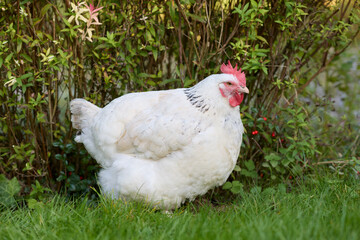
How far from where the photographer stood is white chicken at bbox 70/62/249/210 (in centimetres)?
312

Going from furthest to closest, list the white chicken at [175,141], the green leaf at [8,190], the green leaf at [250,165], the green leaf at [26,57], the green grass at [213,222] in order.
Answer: the green leaf at [250,165] < the green leaf at [8,190] < the green leaf at [26,57] < the white chicken at [175,141] < the green grass at [213,222]

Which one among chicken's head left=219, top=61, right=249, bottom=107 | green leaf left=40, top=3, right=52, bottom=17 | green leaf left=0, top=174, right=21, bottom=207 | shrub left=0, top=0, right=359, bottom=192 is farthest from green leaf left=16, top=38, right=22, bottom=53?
chicken's head left=219, top=61, right=249, bottom=107

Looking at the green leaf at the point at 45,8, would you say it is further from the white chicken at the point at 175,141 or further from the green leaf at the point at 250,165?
the green leaf at the point at 250,165

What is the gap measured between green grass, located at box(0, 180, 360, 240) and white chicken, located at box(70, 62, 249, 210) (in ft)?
0.68

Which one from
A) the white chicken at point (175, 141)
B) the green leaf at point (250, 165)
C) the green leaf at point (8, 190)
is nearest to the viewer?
the white chicken at point (175, 141)

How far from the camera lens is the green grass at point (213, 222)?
2.33 metres

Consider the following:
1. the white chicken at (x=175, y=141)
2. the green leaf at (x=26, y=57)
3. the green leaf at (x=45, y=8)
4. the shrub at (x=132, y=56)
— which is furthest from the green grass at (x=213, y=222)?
the green leaf at (x=45, y=8)

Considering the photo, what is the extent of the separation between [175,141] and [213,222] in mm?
733

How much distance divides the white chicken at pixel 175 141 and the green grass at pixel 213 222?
21cm

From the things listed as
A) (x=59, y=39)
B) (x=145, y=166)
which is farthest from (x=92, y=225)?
(x=59, y=39)

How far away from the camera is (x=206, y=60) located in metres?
3.80

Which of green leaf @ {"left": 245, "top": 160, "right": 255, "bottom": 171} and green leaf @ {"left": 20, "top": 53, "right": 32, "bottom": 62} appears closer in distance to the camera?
green leaf @ {"left": 20, "top": 53, "right": 32, "bottom": 62}

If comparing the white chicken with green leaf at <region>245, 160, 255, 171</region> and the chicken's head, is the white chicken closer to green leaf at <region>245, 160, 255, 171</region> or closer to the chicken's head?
the chicken's head

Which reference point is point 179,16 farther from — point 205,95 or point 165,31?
point 205,95
